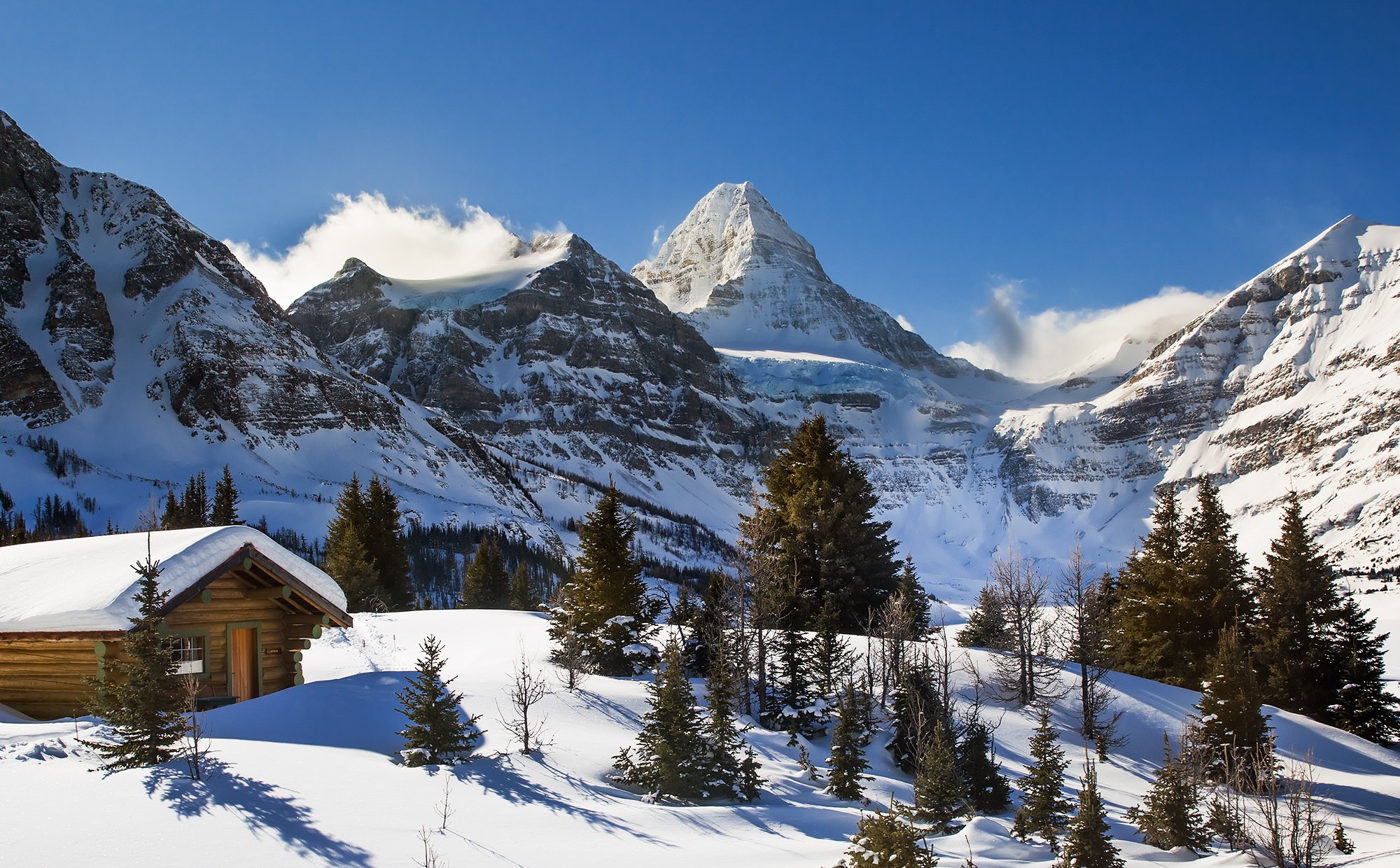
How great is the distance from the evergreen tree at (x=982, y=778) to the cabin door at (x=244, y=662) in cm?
1472

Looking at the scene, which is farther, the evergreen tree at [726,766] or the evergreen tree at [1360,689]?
the evergreen tree at [1360,689]

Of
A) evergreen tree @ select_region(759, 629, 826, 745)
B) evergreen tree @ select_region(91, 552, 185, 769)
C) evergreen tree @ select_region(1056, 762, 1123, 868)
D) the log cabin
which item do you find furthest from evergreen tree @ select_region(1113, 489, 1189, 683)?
evergreen tree @ select_region(91, 552, 185, 769)

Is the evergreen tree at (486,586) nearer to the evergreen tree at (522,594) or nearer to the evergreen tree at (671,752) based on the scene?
the evergreen tree at (522,594)

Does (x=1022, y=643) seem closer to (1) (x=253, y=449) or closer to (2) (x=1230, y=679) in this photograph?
(2) (x=1230, y=679)

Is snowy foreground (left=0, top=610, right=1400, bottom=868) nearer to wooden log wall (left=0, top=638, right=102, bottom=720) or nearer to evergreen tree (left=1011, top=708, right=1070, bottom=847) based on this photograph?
wooden log wall (left=0, top=638, right=102, bottom=720)

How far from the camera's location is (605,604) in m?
23.3

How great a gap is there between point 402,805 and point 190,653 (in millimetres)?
8586

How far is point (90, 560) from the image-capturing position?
1596 cm

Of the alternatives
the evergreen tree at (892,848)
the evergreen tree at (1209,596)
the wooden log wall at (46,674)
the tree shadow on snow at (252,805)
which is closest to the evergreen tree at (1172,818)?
the evergreen tree at (892,848)

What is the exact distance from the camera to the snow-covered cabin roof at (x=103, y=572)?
Answer: 551 inches

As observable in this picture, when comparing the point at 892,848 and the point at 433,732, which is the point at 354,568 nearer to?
the point at 433,732

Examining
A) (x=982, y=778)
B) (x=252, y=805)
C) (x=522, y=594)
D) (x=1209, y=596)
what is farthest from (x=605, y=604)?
(x=522, y=594)

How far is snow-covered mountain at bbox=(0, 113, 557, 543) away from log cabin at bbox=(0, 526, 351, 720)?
427 feet

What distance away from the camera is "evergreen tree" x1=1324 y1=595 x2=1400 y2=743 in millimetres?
28906
